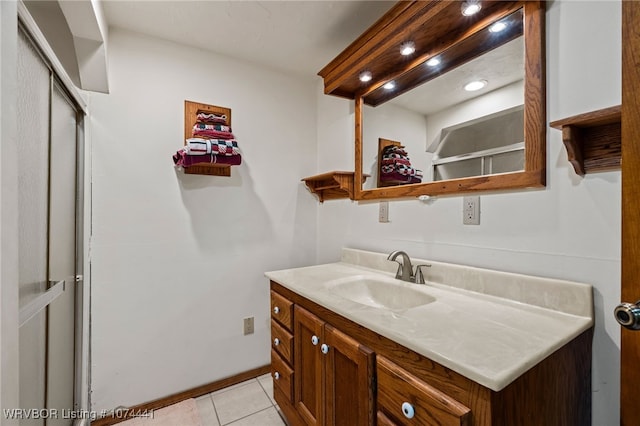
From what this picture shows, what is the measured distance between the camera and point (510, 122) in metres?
1.09

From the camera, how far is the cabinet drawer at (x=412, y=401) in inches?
26.3

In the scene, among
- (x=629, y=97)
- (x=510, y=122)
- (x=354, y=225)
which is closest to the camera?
(x=629, y=97)

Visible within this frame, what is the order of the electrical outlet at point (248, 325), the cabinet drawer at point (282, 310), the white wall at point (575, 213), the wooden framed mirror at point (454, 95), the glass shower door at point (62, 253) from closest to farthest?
the white wall at point (575, 213)
the wooden framed mirror at point (454, 95)
the glass shower door at point (62, 253)
the cabinet drawer at point (282, 310)
the electrical outlet at point (248, 325)

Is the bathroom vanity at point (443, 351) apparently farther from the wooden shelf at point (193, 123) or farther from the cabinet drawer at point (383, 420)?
the wooden shelf at point (193, 123)

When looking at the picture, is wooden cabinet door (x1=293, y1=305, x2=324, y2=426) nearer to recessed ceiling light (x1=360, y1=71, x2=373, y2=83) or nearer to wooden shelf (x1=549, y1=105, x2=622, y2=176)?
wooden shelf (x1=549, y1=105, x2=622, y2=176)

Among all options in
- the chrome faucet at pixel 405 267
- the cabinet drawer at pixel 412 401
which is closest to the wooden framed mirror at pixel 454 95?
the chrome faucet at pixel 405 267

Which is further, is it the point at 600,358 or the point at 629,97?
the point at 600,358

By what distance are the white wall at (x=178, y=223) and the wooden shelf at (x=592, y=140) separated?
5.49ft

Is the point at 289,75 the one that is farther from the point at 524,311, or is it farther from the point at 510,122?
the point at 524,311

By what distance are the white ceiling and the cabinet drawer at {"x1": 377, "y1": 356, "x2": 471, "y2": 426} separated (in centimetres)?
166

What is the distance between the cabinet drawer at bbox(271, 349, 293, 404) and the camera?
140 cm

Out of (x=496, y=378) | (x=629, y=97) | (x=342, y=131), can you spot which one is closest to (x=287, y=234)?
(x=342, y=131)

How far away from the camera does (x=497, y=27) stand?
1095 millimetres

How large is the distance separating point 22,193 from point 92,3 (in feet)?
2.76
